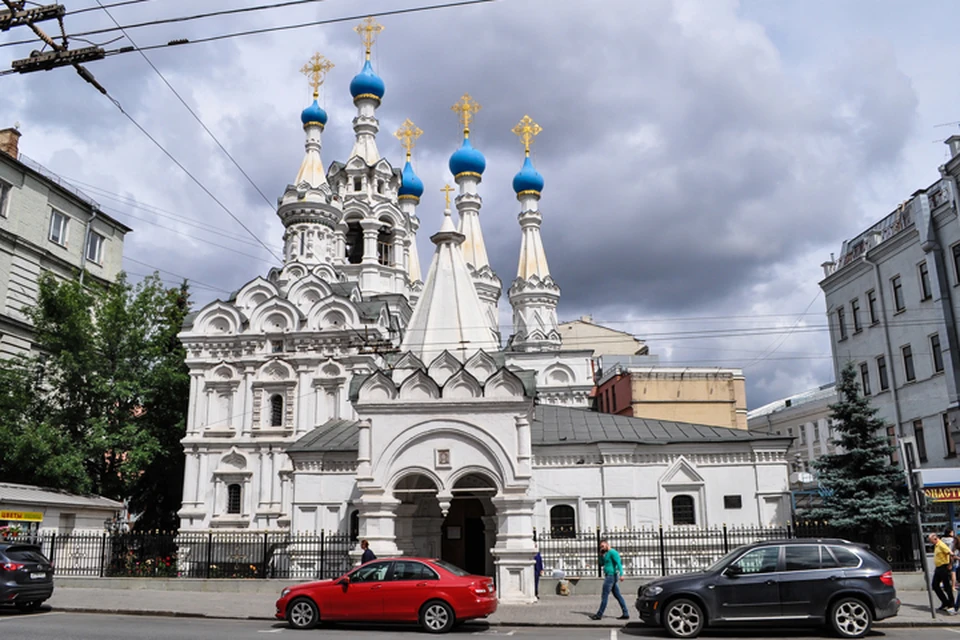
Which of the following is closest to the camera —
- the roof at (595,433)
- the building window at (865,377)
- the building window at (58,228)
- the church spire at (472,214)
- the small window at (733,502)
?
the small window at (733,502)

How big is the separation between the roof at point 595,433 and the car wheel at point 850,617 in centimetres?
1067

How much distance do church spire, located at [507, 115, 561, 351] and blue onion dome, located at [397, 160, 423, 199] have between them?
6588 mm

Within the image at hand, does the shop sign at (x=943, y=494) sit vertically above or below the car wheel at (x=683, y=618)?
above

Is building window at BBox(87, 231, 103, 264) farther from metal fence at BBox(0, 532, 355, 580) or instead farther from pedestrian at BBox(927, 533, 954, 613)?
pedestrian at BBox(927, 533, 954, 613)

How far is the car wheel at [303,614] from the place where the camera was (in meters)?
12.8

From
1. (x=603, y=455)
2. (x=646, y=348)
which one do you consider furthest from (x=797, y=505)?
(x=646, y=348)

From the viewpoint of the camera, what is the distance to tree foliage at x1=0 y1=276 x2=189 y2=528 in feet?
88.8

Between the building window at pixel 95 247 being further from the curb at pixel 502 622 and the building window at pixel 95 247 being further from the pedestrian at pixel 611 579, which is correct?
the pedestrian at pixel 611 579

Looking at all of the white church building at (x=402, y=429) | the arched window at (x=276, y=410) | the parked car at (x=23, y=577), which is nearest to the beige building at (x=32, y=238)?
the white church building at (x=402, y=429)

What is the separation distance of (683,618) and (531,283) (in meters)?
38.3

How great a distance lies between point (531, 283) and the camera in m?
49.4

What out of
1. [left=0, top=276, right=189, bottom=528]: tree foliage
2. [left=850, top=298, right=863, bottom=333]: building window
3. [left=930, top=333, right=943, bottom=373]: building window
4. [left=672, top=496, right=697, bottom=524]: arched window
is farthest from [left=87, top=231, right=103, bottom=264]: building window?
[left=930, top=333, right=943, bottom=373]: building window

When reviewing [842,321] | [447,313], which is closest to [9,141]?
[447,313]

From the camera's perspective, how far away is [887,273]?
28.3 meters
